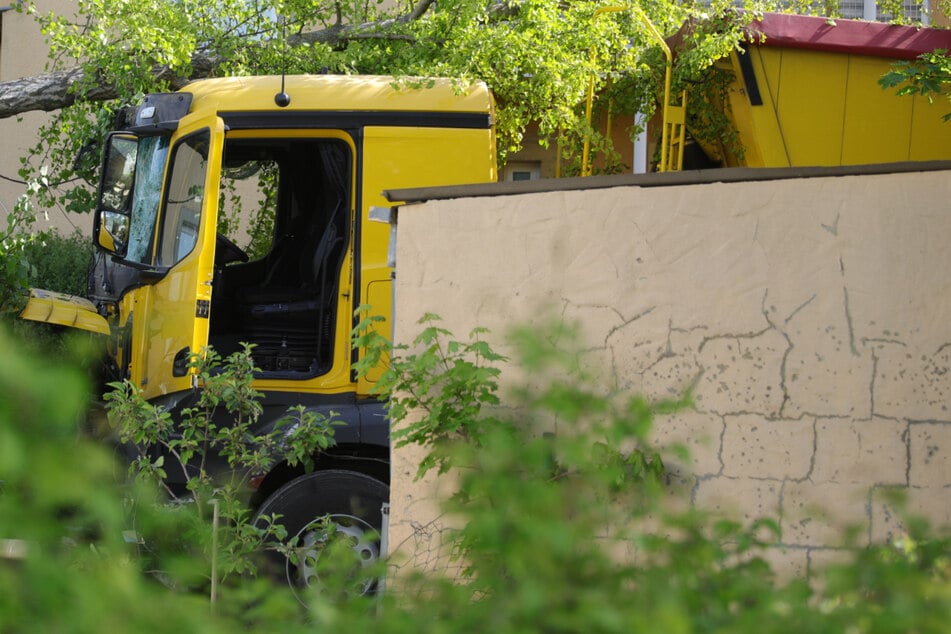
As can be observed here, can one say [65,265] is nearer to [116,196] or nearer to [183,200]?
[116,196]

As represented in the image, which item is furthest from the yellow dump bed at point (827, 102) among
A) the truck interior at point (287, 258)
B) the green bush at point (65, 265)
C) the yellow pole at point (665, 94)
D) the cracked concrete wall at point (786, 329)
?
the green bush at point (65, 265)

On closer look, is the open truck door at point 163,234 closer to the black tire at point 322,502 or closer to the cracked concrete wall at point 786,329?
the black tire at point 322,502

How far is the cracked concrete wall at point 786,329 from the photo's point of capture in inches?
165

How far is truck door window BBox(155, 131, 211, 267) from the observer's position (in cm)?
601

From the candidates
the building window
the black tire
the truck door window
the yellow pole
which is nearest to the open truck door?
the truck door window

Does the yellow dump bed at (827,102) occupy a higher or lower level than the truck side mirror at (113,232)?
higher

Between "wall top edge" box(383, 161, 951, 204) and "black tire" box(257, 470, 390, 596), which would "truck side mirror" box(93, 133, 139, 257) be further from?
"wall top edge" box(383, 161, 951, 204)

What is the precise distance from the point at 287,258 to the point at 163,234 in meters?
1.13

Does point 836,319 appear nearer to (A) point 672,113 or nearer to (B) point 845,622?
(B) point 845,622

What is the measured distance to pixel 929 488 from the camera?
4.18m

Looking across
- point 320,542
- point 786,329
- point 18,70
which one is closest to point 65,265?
point 18,70

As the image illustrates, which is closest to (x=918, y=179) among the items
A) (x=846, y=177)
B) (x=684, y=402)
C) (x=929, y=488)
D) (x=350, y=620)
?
(x=846, y=177)

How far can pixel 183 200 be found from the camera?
6.11 metres

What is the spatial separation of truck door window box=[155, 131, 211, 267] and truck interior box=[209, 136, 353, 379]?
11.5 inches
